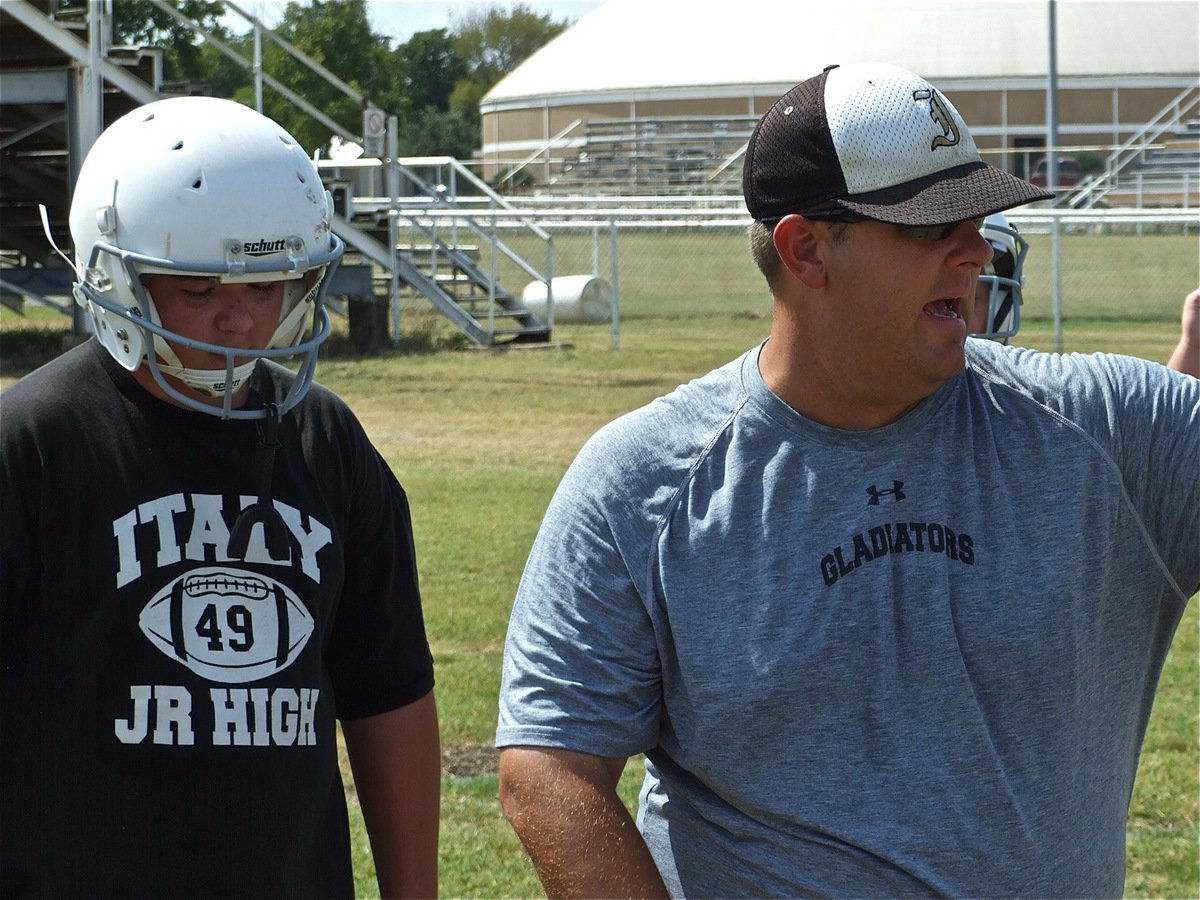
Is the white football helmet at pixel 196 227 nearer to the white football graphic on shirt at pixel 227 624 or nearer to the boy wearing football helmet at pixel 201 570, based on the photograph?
the boy wearing football helmet at pixel 201 570

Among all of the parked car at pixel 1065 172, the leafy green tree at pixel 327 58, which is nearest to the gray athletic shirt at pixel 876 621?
the leafy green tree at pixel 327 58

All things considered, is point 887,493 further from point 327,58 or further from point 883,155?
point 327,58

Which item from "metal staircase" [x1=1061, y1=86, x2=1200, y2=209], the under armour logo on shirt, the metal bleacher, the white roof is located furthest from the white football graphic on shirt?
the white roof

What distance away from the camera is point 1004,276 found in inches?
171

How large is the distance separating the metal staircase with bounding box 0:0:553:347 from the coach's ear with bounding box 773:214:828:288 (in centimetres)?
1399

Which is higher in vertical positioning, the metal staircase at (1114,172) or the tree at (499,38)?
the tree at (499,38)

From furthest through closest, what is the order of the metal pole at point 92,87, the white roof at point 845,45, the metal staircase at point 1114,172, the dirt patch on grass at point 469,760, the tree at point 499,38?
the tree at point 499,38 → the white roof at point 845,45 → the metal staircase at point 1114,172 → the metal pole at point 92,87 → the dirt patch on grass at point 469,760

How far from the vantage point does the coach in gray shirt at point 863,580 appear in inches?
83.7

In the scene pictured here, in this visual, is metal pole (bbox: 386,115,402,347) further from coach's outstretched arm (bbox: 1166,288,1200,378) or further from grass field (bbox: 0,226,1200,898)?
coach's outstretched arm (bbox: 1166,288,1200,378)

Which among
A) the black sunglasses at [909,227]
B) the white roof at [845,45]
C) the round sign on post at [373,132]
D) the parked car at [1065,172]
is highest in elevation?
the white roof at [845,45]

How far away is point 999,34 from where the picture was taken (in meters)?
62.8

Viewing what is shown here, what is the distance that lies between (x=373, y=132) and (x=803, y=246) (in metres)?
16.5

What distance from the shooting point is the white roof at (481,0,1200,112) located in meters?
60.6

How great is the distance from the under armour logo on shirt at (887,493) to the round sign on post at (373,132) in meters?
16.4
